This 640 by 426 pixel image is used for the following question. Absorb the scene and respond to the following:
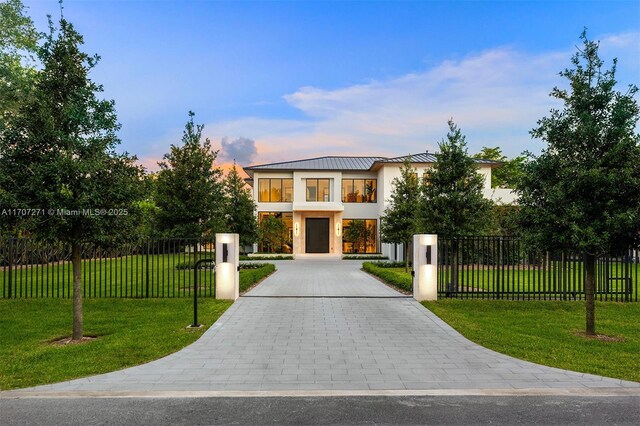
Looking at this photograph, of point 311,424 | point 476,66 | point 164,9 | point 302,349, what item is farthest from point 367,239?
point 311,424

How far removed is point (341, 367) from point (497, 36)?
653 inches

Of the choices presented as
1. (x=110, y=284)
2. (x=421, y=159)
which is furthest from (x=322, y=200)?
(x=110, y=284)

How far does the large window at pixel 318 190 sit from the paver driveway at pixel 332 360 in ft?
81.8

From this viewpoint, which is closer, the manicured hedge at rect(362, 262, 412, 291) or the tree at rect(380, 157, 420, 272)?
the manicured hedge at rect(362, 262, 412, 291)

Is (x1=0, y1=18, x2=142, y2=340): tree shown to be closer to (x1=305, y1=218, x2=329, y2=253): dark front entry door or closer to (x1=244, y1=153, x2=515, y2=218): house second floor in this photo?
(x1=244, y1=153, x2=515, y2=218): house second floor

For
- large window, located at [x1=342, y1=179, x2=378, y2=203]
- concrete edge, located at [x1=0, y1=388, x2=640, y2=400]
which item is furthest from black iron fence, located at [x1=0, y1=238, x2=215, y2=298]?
large window, located at [x1=342, y1=179, x2=378, y2=203]

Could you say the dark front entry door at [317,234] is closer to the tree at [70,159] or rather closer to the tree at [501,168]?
the tree at [501,168]

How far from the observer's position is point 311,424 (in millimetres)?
3961

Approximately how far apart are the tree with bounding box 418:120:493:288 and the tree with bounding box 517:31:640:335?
5.44 metres

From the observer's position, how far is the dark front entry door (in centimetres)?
3472

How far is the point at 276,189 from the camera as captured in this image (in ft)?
115

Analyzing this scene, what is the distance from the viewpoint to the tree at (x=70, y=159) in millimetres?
6887

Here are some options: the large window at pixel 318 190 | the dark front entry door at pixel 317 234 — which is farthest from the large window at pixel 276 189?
the dark front entry door at pixel 317 234

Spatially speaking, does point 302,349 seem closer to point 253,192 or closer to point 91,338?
point 91,338
